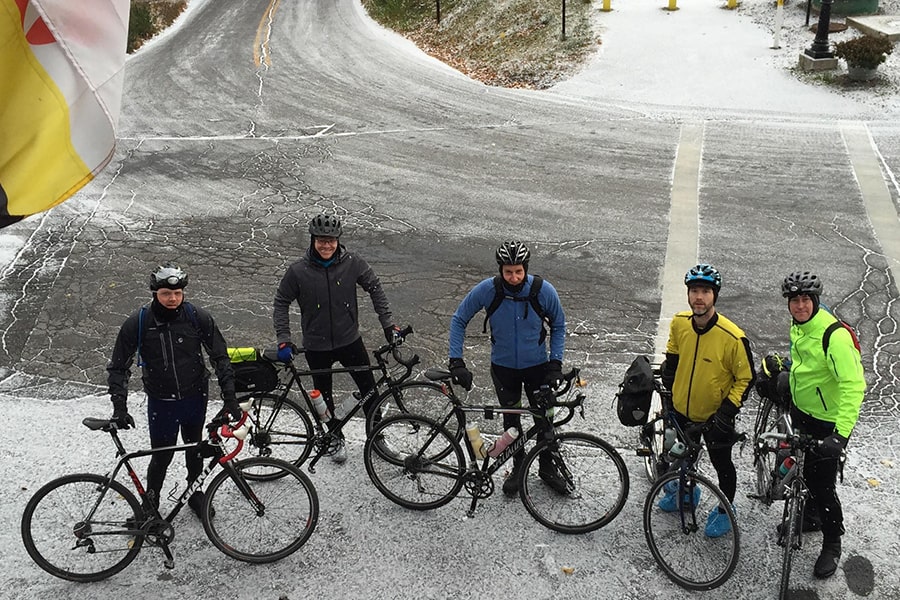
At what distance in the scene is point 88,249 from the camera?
11.2m

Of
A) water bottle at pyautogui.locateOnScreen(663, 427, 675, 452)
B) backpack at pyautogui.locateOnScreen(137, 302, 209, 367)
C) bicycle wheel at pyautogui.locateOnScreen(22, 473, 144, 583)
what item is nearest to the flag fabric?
backpack at pyautogui.locateOnScreen(137, 302, 209, 367)

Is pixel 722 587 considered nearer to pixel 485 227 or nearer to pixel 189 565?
pixel 189 565

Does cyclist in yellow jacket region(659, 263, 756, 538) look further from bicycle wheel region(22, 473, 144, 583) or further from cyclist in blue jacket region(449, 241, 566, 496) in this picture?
bicycle wheel region(22, 473, 144, 583)

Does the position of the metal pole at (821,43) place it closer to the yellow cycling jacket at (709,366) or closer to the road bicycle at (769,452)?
the road bicycle at (769,452)

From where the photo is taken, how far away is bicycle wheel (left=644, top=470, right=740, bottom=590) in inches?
213

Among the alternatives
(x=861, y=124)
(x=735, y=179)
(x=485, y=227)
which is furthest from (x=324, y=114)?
(x=861, y=124)

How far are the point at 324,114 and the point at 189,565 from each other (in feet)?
41.0

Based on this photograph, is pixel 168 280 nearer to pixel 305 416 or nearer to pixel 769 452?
pixel 305 416

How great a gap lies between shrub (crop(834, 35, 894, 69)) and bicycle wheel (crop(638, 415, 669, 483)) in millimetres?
12310

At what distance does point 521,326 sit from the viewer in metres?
6.02

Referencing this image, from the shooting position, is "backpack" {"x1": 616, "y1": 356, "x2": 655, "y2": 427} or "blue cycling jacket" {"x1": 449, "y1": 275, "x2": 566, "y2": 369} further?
"blue cycling jacket" {"x1": 449, "y1": 275, "x2": 566, "y2": 369}

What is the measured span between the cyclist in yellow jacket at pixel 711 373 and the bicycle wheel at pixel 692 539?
0.06 metres

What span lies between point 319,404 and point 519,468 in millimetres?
1672

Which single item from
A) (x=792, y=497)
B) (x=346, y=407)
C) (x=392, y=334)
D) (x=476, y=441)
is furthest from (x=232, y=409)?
(x=792, y=497)
